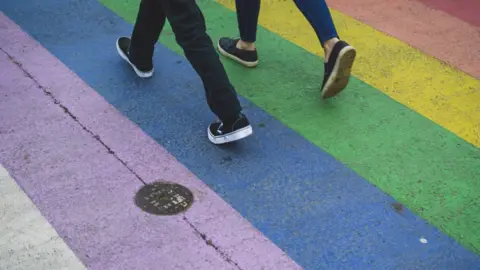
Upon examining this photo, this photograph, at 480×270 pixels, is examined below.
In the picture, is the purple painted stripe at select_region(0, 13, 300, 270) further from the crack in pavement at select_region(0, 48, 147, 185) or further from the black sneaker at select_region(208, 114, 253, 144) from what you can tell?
the black sneaker at select_region(208, 114, 253, 144)

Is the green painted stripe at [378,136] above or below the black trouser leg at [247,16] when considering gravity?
below

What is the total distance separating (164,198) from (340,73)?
4.24 ft

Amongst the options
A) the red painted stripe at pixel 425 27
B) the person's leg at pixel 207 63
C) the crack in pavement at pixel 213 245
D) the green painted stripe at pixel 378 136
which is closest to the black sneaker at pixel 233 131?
the person's leg at pixel 207 63

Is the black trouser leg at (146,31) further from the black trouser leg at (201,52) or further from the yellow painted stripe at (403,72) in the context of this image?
the yellow painted stripe at (403,72)

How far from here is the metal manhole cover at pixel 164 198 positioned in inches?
107

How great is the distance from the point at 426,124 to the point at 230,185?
1.30 m

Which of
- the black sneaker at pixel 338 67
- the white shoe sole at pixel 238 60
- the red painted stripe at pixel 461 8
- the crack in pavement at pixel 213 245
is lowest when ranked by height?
the white shoe sole at pixel 238 60

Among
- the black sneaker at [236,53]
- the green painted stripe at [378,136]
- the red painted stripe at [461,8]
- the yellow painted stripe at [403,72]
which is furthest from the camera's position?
the red painted stripe at [461,8]

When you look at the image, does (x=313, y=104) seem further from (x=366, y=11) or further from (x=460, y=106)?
(x=366, y=11)

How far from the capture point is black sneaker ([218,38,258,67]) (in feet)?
13.1

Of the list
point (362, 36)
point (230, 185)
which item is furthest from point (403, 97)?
point (230, 185)

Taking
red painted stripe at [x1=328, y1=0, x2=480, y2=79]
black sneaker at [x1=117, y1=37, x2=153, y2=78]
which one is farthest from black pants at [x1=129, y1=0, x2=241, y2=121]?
red painted stripe at [x1=328, y1=0, x2=480, y2=79]

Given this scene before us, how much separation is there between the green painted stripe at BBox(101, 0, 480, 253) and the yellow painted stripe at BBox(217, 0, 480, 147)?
11 centimetres

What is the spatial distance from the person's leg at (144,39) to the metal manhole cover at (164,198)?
3.35 ft
